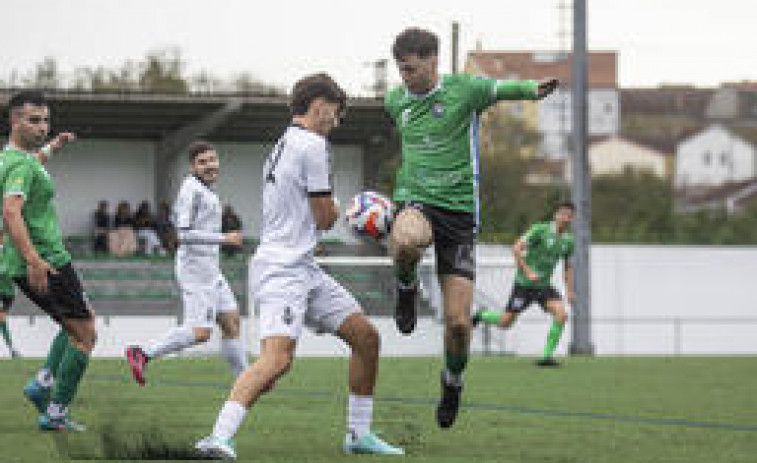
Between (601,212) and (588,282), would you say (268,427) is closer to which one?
(588,282)

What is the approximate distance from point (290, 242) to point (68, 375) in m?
2.48

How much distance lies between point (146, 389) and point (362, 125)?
23.9 meters

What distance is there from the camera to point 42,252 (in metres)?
9.48

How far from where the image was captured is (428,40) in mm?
8945

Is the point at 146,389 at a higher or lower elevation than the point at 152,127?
lower

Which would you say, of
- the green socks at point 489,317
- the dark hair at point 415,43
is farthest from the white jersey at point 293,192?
the green socks at point 489,317

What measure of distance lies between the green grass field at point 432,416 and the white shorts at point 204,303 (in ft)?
2.12

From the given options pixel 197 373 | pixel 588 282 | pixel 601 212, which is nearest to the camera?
pixel 197 373

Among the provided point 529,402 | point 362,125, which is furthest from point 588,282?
point 529,402

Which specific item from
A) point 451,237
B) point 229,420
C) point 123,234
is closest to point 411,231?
point 451,237

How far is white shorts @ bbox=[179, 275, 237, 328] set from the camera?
13.5 meters

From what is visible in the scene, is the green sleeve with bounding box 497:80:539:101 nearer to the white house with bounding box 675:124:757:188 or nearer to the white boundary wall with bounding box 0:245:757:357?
the white boundary wall with bounding box 0:245:757:357

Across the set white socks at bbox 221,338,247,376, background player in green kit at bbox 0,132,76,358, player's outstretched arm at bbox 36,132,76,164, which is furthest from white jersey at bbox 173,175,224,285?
player's outstretched arm at bbox 36,132,76,164

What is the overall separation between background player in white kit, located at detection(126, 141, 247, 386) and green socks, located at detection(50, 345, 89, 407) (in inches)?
136
